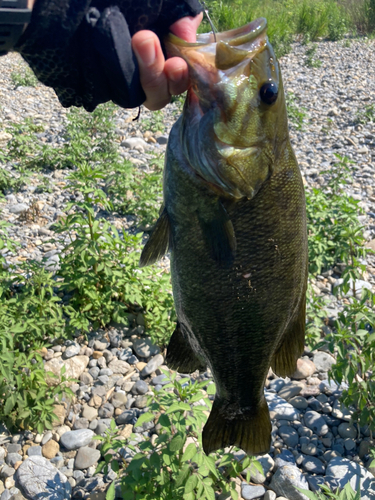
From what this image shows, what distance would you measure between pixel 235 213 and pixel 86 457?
2.37m

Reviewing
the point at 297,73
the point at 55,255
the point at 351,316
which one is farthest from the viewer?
the point at 297,73

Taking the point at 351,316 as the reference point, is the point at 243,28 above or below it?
above

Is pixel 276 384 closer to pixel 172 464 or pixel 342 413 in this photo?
pixel 342 413

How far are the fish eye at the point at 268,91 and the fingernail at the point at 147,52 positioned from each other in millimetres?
424

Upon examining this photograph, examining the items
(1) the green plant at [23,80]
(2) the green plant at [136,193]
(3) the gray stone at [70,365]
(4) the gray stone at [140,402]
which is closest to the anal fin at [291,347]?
(4) the gray stone at [140,402]

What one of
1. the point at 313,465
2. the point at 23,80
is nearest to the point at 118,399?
the point at 313,465

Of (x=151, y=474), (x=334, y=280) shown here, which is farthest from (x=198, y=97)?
(x=334, y=280)

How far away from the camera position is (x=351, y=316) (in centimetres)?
314

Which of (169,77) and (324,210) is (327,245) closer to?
(324,210)

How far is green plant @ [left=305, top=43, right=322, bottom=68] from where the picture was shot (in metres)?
12.9

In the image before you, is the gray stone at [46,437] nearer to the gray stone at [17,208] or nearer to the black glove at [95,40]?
the black glove at [95,40]

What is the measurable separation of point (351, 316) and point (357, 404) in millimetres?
695

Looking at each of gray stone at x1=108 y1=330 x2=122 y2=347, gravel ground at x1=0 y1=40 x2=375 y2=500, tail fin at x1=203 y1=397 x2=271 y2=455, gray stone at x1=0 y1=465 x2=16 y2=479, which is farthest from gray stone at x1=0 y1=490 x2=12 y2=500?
tail fin at x1=203 y1=397 x2=271 y2=455

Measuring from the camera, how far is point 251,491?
3.06 metres
